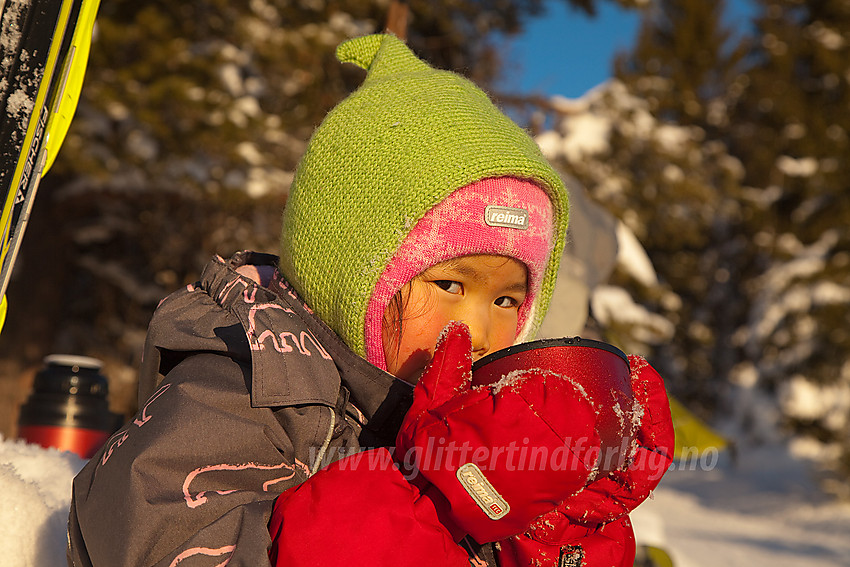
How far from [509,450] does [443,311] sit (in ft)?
1.81

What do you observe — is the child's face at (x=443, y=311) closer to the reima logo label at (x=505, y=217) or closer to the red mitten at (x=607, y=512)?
the reima logo label at (x=505, y=217)

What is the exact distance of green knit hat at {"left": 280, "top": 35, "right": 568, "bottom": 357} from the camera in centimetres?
163

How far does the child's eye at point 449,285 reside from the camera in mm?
1646

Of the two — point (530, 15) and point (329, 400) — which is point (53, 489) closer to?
point (329, 400)

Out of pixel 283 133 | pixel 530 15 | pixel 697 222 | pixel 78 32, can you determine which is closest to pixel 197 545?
pixel 78 32

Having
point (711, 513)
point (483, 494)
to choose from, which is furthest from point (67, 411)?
point (711, 513)

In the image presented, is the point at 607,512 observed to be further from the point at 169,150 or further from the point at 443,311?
the point at 169,150

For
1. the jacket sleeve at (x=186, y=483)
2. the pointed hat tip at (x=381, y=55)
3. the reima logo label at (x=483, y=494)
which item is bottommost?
the jacket sleeve at (x=186, y=483)

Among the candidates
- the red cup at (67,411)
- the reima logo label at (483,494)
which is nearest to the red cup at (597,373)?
the reima logo label at (483,494)

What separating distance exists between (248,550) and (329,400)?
0.33 meters

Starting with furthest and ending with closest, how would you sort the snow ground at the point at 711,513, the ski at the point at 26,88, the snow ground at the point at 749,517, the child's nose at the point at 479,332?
the snow ground at the point at 749,517
the child's nose at the point at 479,332
the snow ground at the point at 711,513
the ski at the point at 26,88

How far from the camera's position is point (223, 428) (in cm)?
125

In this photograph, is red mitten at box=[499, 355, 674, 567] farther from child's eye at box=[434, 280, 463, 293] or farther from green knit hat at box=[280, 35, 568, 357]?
green knit hat at box=[280, 35, 568, 357]

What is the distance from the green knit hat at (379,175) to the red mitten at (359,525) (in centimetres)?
47
